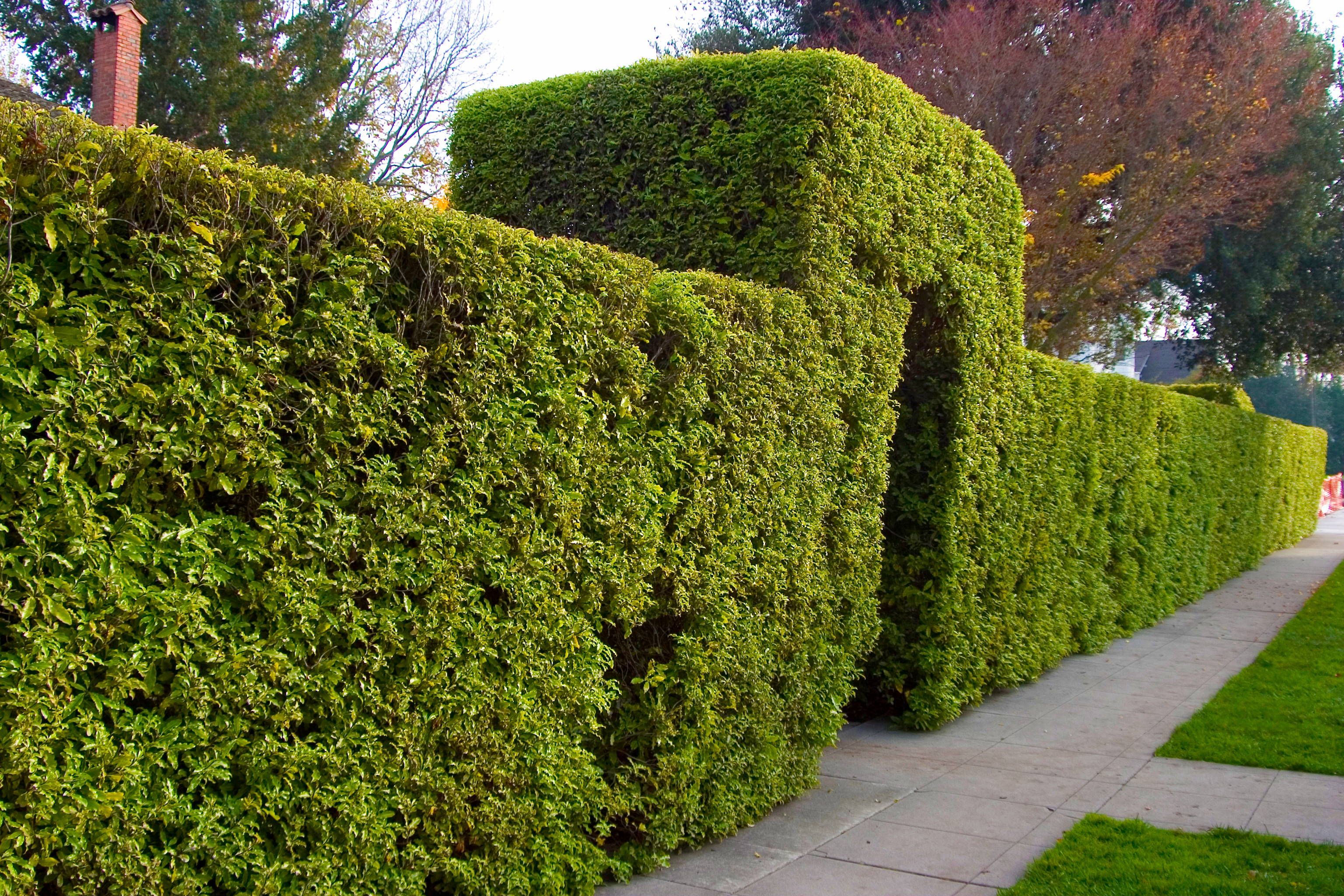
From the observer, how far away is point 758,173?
291 inches

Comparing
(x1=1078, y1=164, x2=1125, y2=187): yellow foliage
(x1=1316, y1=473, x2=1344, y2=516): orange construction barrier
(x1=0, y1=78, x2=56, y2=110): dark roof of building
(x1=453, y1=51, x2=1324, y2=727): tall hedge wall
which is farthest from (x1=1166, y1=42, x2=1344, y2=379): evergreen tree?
(x1=1316, y1=473, x2=1344, y2=516): orange construction barrier

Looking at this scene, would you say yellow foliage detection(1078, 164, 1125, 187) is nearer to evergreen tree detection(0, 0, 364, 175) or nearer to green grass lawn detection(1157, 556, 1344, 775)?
green grass lawn detection(1157, 556, 1344, 775)

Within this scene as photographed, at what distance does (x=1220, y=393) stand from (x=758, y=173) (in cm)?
1832

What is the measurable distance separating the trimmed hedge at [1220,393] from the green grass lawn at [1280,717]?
1051 centimetres

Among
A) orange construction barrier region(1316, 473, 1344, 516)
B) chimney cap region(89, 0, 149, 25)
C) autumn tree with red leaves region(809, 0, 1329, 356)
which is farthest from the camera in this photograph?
orange construction barrier region(1316, 473, 1344, 516)

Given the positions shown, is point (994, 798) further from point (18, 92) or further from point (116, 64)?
point (116, 64)

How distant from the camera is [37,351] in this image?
9.66ft

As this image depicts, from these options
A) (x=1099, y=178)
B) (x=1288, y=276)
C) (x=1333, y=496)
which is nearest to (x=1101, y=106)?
(x=1099, y=178)

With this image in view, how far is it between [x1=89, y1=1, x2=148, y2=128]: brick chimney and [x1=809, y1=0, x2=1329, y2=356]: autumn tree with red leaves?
50.0 ft

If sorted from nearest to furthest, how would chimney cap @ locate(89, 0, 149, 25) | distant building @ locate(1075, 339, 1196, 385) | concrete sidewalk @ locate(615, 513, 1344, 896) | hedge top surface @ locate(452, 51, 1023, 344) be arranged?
concrete sidewalk @ locate(615, 513, 1344, 896), hedge top surface @ locate(452, 51, 1023, 344), chimney cap @ locate(89, 0, 149, 25), distant building @ locate(1075, 339, 1196, 385)

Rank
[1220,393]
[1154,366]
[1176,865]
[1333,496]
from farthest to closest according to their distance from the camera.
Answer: [1154,366], [1333,496], [1220,393], [1176,865]

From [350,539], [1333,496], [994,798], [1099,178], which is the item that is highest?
[1099,178]

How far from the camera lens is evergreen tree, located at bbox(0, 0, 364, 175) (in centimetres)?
2533

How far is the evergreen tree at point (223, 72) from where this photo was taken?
25328mm
